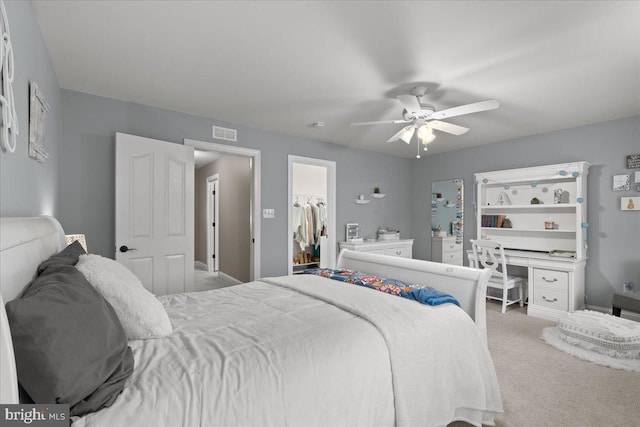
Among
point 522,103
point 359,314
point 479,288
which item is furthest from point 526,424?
point 522,103

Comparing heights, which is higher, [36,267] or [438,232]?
[36,267]

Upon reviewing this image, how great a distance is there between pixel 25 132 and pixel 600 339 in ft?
15.0

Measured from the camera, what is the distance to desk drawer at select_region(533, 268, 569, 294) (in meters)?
3.84

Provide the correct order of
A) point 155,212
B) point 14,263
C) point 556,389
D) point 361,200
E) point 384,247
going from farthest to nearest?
point 361,200 → point 384,247 → point 155,212 → point 556,389 → point 14,263

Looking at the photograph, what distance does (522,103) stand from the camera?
130 inches

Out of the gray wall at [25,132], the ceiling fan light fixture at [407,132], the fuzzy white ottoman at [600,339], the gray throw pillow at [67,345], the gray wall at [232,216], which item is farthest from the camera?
the gray wall at [232,216]

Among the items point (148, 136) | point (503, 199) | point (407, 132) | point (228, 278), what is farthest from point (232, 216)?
point (503, 199)

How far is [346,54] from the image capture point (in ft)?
7.65

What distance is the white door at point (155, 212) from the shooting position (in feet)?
10.1

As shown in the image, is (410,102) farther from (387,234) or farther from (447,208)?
(447,208)

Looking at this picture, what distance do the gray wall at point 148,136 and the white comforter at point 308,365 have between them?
175cm

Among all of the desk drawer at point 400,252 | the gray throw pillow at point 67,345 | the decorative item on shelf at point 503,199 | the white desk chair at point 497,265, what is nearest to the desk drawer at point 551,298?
the white desk chair at point 497,265

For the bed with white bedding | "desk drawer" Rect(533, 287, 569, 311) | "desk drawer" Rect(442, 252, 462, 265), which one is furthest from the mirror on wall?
the bed with white bedding

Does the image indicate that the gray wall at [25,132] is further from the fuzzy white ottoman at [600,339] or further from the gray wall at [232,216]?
the fuzzy white ottoman at [600,339]
